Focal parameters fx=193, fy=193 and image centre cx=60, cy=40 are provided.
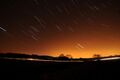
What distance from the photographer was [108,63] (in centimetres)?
986

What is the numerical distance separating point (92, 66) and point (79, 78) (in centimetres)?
107

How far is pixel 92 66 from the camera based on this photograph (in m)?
10.2

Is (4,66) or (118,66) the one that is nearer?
(118,66)

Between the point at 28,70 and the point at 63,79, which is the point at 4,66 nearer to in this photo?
the point at 28,70

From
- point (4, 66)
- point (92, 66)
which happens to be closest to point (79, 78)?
point (92, 66)

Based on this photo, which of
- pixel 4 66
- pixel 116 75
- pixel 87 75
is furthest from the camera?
pixel 4 66

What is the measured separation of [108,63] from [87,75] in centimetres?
129

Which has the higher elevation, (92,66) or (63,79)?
(92,66)

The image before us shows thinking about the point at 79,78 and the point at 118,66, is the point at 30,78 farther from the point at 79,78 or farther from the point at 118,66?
the point at 118,66

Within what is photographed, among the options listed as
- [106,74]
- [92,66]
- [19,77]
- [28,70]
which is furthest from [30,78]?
[106,74]

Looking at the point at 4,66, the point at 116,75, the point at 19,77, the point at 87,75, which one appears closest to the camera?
the point at 116,75

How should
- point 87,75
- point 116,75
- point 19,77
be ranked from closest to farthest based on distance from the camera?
point 116,75 → point 87,75 → point 19,77

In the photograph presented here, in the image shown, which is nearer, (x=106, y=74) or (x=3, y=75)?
(x=106, y=74)

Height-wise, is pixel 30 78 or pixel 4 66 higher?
pixel 4 66
